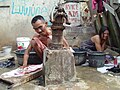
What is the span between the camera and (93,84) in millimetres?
3863

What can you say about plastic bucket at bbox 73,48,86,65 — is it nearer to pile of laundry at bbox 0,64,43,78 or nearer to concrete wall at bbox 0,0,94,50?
pile of laundry at bbox 0,64,43,78

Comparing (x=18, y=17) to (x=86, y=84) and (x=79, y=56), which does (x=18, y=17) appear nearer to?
(x=79, y=56)

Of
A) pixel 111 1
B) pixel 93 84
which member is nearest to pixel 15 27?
pixel 111 1

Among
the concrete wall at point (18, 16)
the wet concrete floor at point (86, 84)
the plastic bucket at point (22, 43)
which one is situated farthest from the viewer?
the concrete wall at point (18, 16)

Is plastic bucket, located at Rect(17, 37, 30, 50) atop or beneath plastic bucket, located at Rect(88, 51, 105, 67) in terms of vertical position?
atop

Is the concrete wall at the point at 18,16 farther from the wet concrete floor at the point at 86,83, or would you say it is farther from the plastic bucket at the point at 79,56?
the wet concrete floor at the point at 86,83

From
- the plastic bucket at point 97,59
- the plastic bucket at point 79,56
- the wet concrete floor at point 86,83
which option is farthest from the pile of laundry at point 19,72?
the plastic bucket at point 97,59

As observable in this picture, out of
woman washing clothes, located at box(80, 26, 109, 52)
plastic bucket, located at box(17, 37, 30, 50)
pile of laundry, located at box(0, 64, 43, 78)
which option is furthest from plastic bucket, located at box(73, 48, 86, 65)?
plastic bucket, located at box(17, 37, 30, 50)

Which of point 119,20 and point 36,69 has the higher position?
point 119,20

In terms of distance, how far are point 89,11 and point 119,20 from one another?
1.93 meters

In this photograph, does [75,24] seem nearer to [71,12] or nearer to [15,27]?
[71,12]

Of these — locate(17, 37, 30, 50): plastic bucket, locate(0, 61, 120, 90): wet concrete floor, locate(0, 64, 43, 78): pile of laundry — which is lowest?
locate(0, 61, 120, 90): wet concrete floor

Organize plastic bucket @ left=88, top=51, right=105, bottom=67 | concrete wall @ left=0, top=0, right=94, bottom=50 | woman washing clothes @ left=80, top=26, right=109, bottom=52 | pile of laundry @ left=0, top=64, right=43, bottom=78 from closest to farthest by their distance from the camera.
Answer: pile of laundry @ left=0, top=64, right=43, bottom=78 → plastic bucket @ left=88, top=51, right=105, bottom=67 → woman washing clothes @ left=80, top=26, right=109, bottom=52 → concrete wall @ left=0, top=0, right=94, bottom=50

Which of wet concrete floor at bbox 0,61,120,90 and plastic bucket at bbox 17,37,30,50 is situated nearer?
wet concrete floor at bbox 0,61,120,90
